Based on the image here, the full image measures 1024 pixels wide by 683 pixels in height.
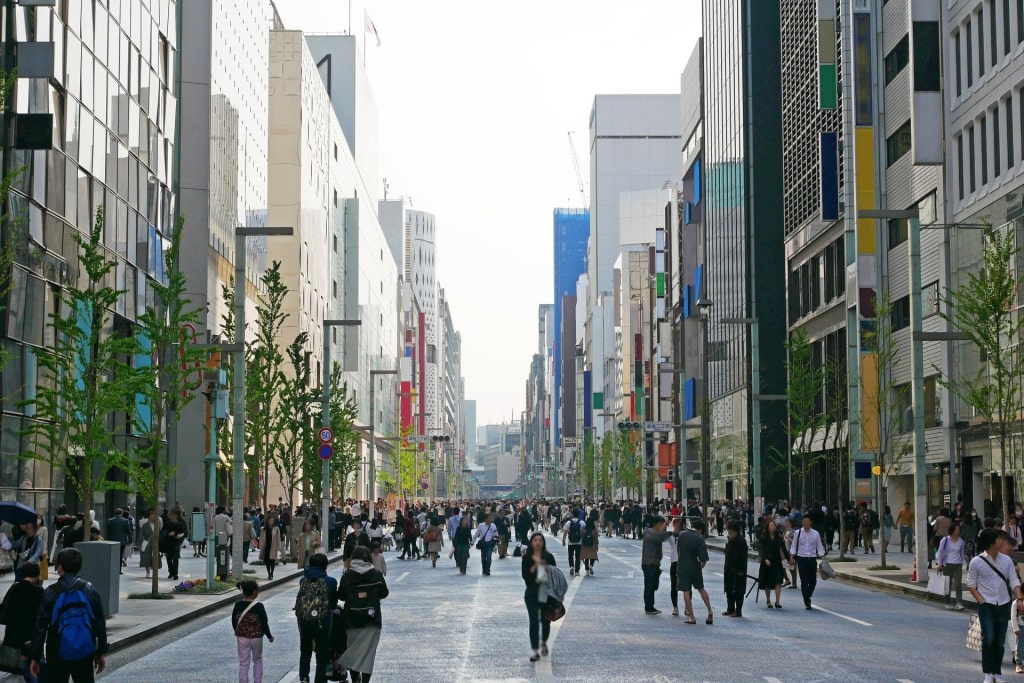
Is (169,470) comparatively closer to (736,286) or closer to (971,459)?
(971,459)

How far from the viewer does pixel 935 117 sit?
48.2 metres

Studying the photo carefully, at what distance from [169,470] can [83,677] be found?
17141 mm

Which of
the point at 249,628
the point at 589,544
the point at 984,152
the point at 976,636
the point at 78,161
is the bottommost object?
the point at 589,544

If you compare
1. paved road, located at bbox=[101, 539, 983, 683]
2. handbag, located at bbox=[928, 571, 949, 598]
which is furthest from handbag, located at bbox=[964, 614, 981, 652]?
handbag, located at bbox=[928, 571, 949, 598]

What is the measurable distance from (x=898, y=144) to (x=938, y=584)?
33.0m

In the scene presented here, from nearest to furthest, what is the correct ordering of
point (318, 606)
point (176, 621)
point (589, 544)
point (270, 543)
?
point (318, 606)
point (176, 621)
point (270, 543)
point (589, 544)

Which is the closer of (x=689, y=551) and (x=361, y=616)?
(x=361, y=616)

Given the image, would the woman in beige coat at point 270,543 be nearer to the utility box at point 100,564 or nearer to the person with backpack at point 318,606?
the utility box at point 100,564

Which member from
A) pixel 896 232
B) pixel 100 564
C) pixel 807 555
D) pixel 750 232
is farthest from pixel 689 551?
pixel 750 232

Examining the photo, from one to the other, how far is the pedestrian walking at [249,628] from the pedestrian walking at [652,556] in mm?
11092

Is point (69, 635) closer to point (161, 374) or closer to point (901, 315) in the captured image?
point (161, 374)

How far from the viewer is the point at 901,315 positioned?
57125 mm

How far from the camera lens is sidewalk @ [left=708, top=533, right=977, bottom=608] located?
98.4 ft

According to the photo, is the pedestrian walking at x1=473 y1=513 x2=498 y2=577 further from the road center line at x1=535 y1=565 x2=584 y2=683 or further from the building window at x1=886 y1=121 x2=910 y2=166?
the building window at x1=886 y1=121 x2=910 y2=166
